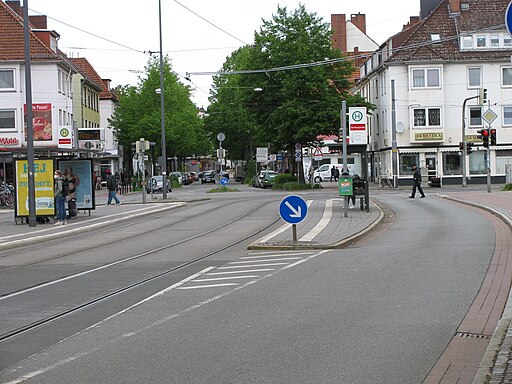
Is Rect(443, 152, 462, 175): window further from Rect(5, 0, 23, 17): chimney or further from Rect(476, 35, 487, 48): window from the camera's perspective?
Rect(5, 0, 23, 17): chimney

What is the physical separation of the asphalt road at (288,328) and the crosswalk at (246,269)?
Answer: 2.0 inches

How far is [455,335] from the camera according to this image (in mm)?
7902

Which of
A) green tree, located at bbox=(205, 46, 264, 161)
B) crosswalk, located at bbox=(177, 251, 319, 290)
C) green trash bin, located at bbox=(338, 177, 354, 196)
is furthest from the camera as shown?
green tree, located at bbox=(205, 46, 264, 161)

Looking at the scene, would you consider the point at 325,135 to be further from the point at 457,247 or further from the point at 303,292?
the point at 303,292

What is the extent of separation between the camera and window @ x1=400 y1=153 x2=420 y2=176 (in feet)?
207

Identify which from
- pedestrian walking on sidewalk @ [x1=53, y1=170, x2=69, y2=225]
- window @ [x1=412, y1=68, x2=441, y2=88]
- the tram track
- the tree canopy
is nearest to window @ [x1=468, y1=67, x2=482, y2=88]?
window @ [x1=412, y1=68, x2=441, y2=88]

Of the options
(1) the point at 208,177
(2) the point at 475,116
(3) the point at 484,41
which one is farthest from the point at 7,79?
(1) the point at 208,177

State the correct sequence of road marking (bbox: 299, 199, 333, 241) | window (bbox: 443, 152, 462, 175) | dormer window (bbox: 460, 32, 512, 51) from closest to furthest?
road marking (bbox: 299, 199, 333, 241) → window (bbox: 443, 152, 462, 175) → dormer window (bbox: 460, 32, 512, 51)

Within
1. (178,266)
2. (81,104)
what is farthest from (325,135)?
(178,266)

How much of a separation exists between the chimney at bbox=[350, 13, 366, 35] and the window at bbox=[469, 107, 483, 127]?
4506 centimetres

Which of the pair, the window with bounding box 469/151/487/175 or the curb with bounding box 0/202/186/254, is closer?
the curb with bounding box 0/202/186/254

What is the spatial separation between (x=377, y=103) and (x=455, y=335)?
64.5 meters

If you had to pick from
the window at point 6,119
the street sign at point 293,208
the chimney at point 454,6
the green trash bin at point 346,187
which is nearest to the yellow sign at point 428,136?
the chimney at point 454,6

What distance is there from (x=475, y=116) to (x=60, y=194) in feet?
148
